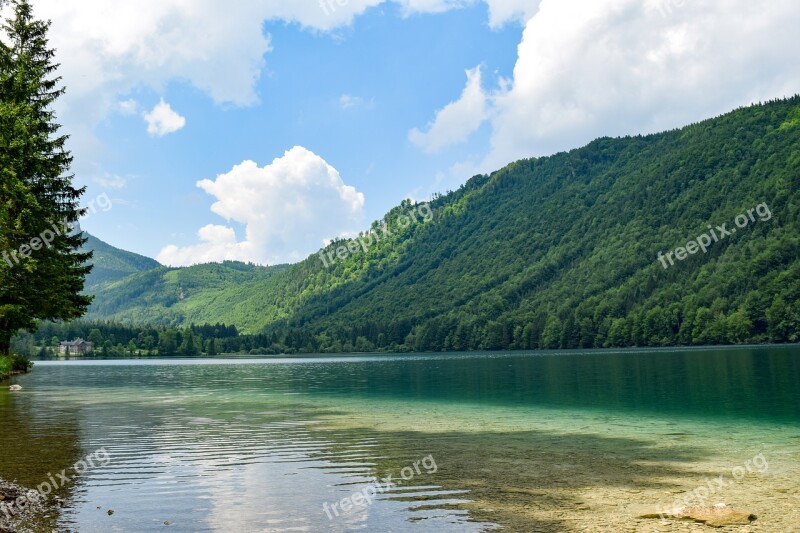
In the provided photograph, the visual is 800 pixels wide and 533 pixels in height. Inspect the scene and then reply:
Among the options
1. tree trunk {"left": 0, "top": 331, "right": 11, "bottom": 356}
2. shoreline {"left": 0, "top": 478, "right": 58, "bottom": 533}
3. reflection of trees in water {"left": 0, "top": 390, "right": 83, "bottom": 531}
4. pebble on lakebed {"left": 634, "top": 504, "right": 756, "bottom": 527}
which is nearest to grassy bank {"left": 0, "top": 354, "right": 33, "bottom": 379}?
tree trunk {"left": 0, "top": 331, "right": 11, "bottom": 356}

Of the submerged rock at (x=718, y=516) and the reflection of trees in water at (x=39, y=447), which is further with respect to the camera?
the reflection of trees in water at (x=39, y=447)

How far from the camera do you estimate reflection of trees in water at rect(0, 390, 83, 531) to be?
1894 centimetres

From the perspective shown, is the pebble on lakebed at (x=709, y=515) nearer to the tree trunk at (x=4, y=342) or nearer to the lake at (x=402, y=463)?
the lake at (x=402, y=463)

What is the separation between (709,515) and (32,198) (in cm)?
5188

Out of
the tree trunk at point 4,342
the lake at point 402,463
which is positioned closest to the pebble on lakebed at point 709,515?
the lake at point 402,463

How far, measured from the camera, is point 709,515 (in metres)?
15.2

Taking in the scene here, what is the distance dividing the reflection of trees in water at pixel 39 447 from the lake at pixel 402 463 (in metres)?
0.10

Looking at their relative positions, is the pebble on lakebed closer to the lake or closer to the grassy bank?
the lake

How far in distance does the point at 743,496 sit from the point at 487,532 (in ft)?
28.0

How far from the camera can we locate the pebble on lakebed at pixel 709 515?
1497 cm

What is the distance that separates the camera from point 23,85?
5541 cm

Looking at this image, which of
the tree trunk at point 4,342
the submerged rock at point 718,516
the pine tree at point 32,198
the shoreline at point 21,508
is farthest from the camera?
the tree trunk at point 4,342

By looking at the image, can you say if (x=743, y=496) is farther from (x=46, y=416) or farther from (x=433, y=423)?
(x=46, y=416)

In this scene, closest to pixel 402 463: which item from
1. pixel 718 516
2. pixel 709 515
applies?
pixel 709 515
